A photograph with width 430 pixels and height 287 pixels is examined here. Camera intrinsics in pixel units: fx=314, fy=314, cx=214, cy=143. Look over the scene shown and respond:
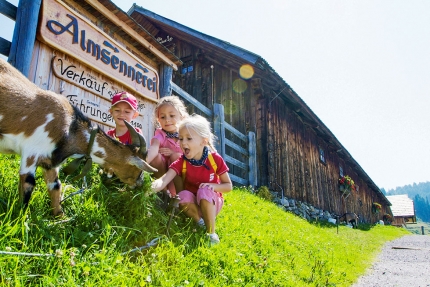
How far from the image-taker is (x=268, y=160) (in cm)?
1102

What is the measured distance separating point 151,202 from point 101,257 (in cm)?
114

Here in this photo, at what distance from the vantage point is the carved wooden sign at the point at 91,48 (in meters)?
4.01

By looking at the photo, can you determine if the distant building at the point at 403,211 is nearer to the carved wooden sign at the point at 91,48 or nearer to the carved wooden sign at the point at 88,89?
the carved wooden sign at the point at 91,48

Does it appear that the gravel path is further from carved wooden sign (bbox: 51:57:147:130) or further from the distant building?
the distant building

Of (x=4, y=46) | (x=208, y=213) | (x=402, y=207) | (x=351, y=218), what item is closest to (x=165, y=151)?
(x=208, y=213)

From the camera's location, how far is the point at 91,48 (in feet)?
15.2

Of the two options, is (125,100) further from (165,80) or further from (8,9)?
(165,80)

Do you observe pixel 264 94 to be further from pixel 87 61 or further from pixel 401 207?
pixel 401 207

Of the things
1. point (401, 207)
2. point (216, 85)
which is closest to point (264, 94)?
point (216, 85)

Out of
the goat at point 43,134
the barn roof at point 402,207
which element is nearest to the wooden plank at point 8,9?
the goat at point 43,134

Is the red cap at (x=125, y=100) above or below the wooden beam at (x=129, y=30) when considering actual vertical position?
below

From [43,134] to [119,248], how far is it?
1.13 meters

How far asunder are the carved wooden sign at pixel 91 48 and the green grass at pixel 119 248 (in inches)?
67.9

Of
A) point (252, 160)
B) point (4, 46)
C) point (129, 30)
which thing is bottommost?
point (252, 160)
